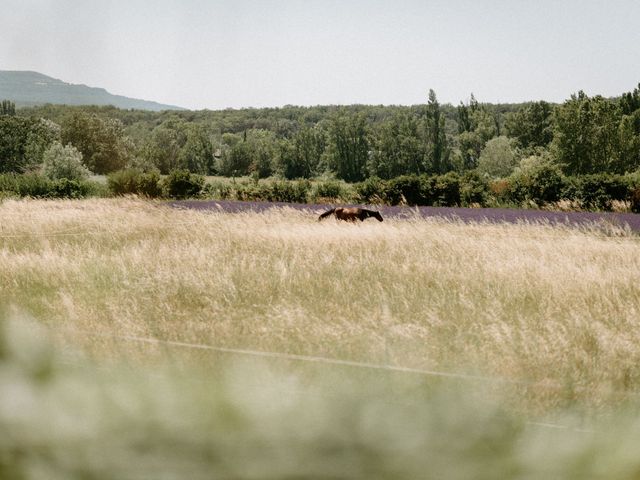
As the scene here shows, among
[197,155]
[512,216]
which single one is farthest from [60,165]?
[197,155]

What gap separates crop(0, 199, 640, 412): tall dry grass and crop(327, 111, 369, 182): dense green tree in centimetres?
7756

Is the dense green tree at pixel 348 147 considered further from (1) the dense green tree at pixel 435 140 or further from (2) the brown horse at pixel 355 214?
(2) the brown horse at pixel 355 214

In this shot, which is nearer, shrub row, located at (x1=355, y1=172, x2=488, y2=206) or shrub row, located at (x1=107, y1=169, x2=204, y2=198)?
shrub row, located at (x1=355, y1=172, x2=488, y2=206)

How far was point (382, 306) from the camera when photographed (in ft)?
18.7

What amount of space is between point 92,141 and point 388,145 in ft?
133

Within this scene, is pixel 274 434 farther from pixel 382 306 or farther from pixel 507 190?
pixel 507 190

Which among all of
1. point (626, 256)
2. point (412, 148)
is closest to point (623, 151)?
point (412, 148)

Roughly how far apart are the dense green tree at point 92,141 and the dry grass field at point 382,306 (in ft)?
213

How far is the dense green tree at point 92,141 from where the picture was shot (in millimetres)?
71312

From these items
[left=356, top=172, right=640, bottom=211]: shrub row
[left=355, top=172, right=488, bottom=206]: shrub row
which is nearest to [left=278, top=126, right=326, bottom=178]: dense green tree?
[left=355, top=172, right=488, bottom=206]: shrub row

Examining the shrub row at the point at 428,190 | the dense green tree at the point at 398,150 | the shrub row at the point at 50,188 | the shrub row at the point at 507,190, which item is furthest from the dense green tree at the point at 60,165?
the dense green tree at the point at 398,150

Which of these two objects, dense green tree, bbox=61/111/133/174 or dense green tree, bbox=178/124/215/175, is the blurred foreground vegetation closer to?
dense green tree, bbox=61/111/133/174

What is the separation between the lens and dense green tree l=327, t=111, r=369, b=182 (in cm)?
8819

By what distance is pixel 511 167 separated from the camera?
2591 inches
